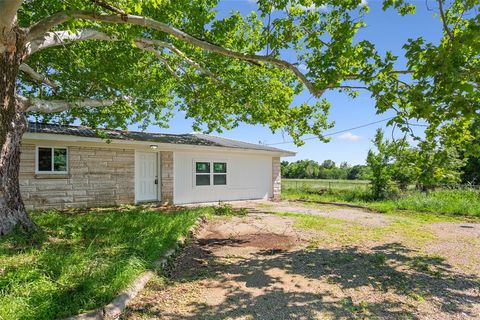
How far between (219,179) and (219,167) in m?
0.59

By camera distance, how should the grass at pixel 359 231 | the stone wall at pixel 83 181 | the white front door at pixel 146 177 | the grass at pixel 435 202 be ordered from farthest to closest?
the white front door at pixel 146 177 → the grass at pixel 435 202 → the stone wall at pixel 83 181 → the grass at pixel 359 231

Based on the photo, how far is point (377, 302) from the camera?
3783mm

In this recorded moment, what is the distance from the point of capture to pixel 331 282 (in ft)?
14.6

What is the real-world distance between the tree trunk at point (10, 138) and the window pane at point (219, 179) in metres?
9.38

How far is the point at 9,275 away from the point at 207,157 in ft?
37.1

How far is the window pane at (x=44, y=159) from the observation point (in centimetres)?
1045

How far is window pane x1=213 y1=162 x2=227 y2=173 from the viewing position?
49.3 ft

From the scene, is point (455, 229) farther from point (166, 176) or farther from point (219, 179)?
point (166, 176)

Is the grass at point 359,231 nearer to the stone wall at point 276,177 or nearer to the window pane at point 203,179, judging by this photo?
the window pane at point 203,179

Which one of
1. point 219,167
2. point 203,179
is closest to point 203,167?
point 203,179

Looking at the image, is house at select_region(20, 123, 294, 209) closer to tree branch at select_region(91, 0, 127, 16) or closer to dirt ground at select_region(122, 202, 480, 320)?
→ dirt ground at select_region(122, 202, 480, 320)

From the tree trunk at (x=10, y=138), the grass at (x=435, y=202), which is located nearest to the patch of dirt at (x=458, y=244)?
the grass at (x=435, y=202)

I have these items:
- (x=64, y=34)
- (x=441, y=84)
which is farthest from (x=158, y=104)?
(x=441, y=84)

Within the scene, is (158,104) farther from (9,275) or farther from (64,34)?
(9,275)
